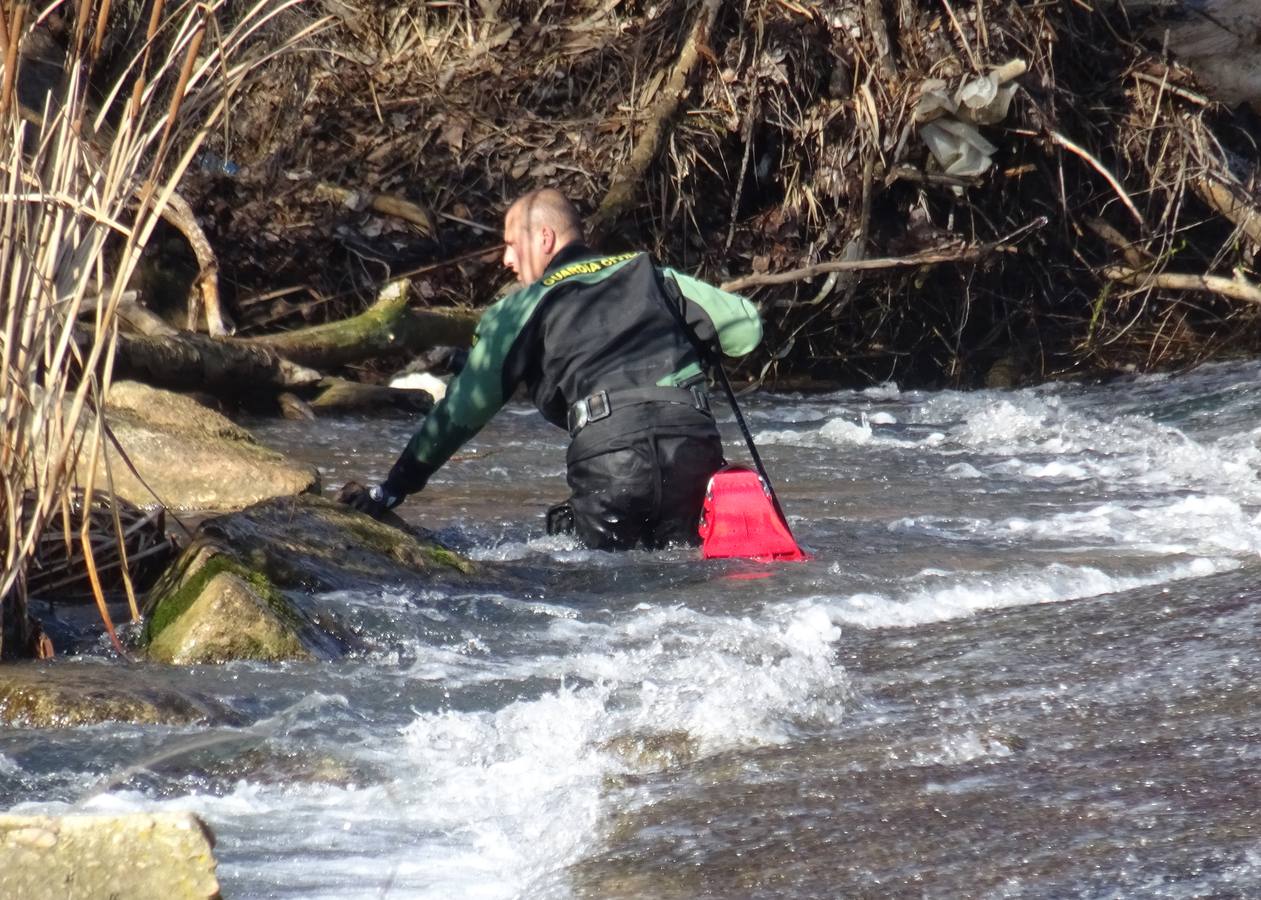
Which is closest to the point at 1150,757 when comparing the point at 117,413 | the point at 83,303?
the point at 83,303

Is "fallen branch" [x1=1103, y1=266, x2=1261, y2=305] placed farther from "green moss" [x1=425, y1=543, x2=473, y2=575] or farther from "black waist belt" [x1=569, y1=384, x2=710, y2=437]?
"green moss" [x1=425, y1=543, x2=473, y2=575]

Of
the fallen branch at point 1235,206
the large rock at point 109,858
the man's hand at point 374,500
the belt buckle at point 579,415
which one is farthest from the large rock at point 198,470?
the fallen branch at point 1235,206

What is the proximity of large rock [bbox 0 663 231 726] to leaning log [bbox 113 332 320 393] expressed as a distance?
5.22 m

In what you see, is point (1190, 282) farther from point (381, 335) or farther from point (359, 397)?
point (359, 397)

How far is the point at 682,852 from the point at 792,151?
9014 millimetres

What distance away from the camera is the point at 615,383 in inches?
223

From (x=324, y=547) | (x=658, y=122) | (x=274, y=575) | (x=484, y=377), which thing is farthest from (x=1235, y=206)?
(x=274, y=575)

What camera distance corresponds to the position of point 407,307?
1024 centimetres

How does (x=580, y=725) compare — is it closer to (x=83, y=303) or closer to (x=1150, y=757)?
(x=1150, y=757)

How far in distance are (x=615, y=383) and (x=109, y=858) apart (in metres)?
3.81

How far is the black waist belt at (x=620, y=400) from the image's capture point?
18.5 feet

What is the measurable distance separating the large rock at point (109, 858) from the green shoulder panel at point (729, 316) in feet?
12.6

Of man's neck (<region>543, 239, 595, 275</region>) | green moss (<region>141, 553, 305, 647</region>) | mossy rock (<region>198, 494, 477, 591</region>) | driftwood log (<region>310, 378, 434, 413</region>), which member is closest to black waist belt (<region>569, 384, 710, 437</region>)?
man's neck (<region>543, 239, 595, 275</region>)

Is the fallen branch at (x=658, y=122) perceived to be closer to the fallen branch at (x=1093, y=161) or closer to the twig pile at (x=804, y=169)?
the twig pile at (x=804, y=169)
